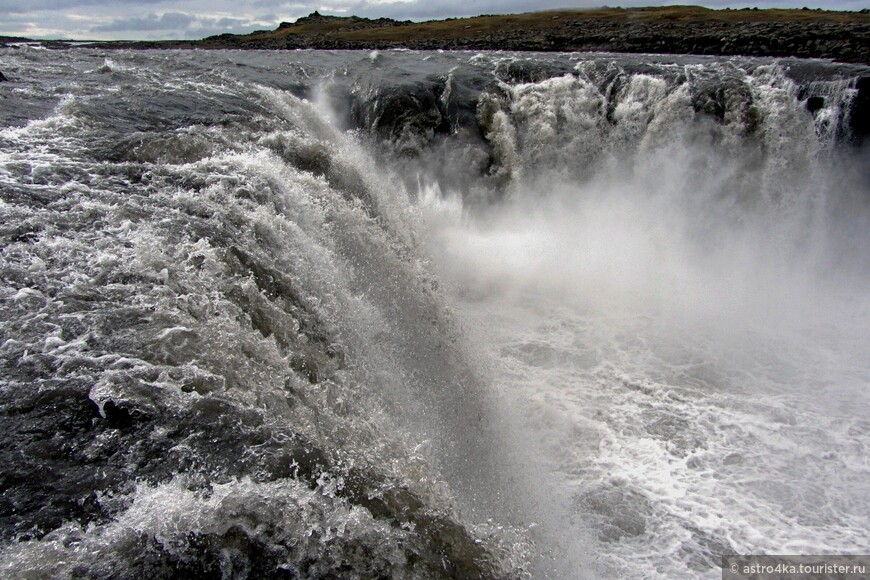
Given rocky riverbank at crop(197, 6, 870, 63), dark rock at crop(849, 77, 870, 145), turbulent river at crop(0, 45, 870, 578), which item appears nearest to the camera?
turbulent river at crop(0, 45, 870, 578)

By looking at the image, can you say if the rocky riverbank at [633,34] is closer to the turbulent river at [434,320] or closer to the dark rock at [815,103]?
the dark rock at [815,103]

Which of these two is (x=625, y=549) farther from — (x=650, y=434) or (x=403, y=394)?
(x=403, y=394)

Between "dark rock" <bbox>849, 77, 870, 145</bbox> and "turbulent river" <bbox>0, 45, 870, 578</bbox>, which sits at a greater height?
"dark rock" <bbox>849, 77, 870, 145</bbox>

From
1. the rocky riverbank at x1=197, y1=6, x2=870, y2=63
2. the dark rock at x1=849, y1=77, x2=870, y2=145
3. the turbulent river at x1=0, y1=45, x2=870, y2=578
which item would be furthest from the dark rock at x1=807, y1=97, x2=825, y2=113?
the rocky riverbank at x1=197, y1=6, x2=870, y2=63

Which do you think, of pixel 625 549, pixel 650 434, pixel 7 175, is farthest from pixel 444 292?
pixel 7 175

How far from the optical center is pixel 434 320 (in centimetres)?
757

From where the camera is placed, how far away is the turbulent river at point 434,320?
353 centimetres

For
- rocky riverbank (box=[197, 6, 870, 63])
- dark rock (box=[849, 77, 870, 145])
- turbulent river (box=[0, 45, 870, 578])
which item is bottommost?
turbulent river (box=[0, 45, 870, 578])

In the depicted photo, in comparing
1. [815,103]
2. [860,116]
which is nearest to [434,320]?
[815,103]

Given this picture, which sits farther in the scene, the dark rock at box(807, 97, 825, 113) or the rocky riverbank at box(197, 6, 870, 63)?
the rocky riverbank at box(197, 6, 870, 63)

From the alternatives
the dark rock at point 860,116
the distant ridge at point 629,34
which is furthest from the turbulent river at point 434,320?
the distant ridge at point 629,34

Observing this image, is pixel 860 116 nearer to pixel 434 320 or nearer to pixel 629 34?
pixel 434 320

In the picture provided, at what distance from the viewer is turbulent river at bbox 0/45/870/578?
353cm

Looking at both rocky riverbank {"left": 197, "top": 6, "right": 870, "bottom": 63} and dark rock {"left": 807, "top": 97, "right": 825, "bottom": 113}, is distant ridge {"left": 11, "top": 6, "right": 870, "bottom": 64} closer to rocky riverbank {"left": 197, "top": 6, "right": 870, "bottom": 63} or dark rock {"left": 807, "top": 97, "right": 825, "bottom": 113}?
rocky riverbank {"left": 197, "top": 6, "right": 870, "bottom": 63}
